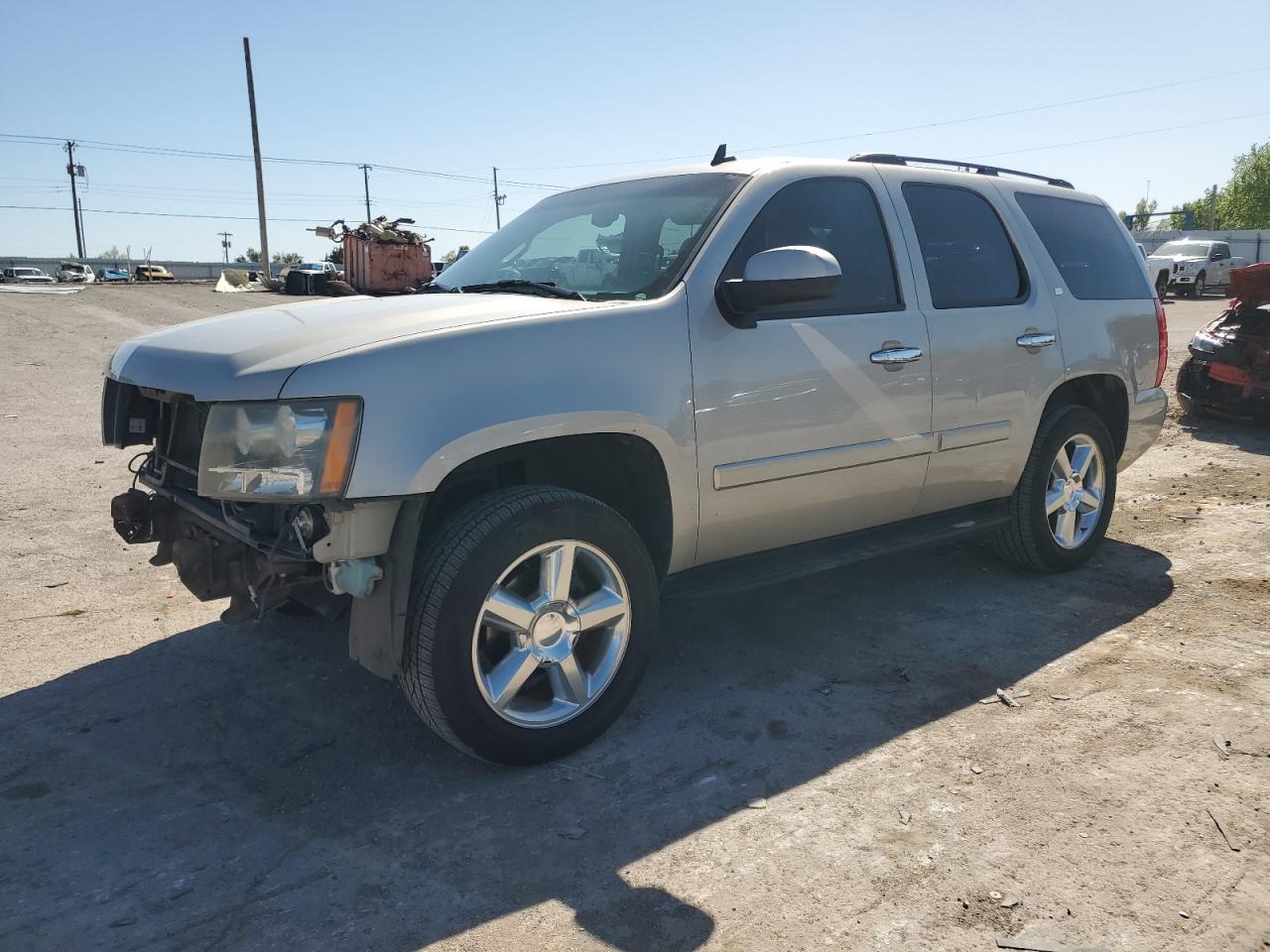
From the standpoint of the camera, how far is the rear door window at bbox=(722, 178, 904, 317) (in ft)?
11.8

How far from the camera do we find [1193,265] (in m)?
28.3

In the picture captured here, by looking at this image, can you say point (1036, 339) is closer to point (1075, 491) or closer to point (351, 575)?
point (1075, 491)

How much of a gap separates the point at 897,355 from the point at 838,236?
1.74 feet

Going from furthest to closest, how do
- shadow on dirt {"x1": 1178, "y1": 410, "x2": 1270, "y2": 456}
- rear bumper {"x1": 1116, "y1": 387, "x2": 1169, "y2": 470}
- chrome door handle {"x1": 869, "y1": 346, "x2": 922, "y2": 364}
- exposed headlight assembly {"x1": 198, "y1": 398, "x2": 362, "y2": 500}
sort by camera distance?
shadow on dirt {"x1": 1178, "y1": 410, "x2": 1270, "y2": 456}
rear bumper {"x1": 1116, "y1": 387, "x2": 1169, "y2": 470}
chrome door handle {"x1": 869, "y1": 346, "x2": 922, "y2": 364}
exposed headlight assembly {"x1": 198, "y1": 398, "x2": 362, "y2": 500}

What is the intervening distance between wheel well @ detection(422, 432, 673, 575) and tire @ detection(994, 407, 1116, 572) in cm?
219

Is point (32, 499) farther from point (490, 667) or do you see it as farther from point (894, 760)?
point (894, 760)

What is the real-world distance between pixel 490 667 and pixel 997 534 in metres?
2.92

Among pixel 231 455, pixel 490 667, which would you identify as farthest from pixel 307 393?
pixel 490 667

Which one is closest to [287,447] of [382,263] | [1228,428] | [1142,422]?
[1142,422]

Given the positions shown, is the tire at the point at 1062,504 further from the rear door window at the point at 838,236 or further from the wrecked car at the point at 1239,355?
the wrecked car at the point at 1239,355

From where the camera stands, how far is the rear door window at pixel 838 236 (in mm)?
3609

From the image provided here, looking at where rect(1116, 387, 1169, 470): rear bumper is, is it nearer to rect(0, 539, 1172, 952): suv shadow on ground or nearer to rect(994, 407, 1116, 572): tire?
rect(994, 407, 1116, 572): tire

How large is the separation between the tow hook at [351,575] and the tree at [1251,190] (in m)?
87.6

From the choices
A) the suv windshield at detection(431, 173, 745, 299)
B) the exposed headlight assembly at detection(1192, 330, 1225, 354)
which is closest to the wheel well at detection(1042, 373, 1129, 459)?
the suv windshield at detection(431, 173, 745, 299)
